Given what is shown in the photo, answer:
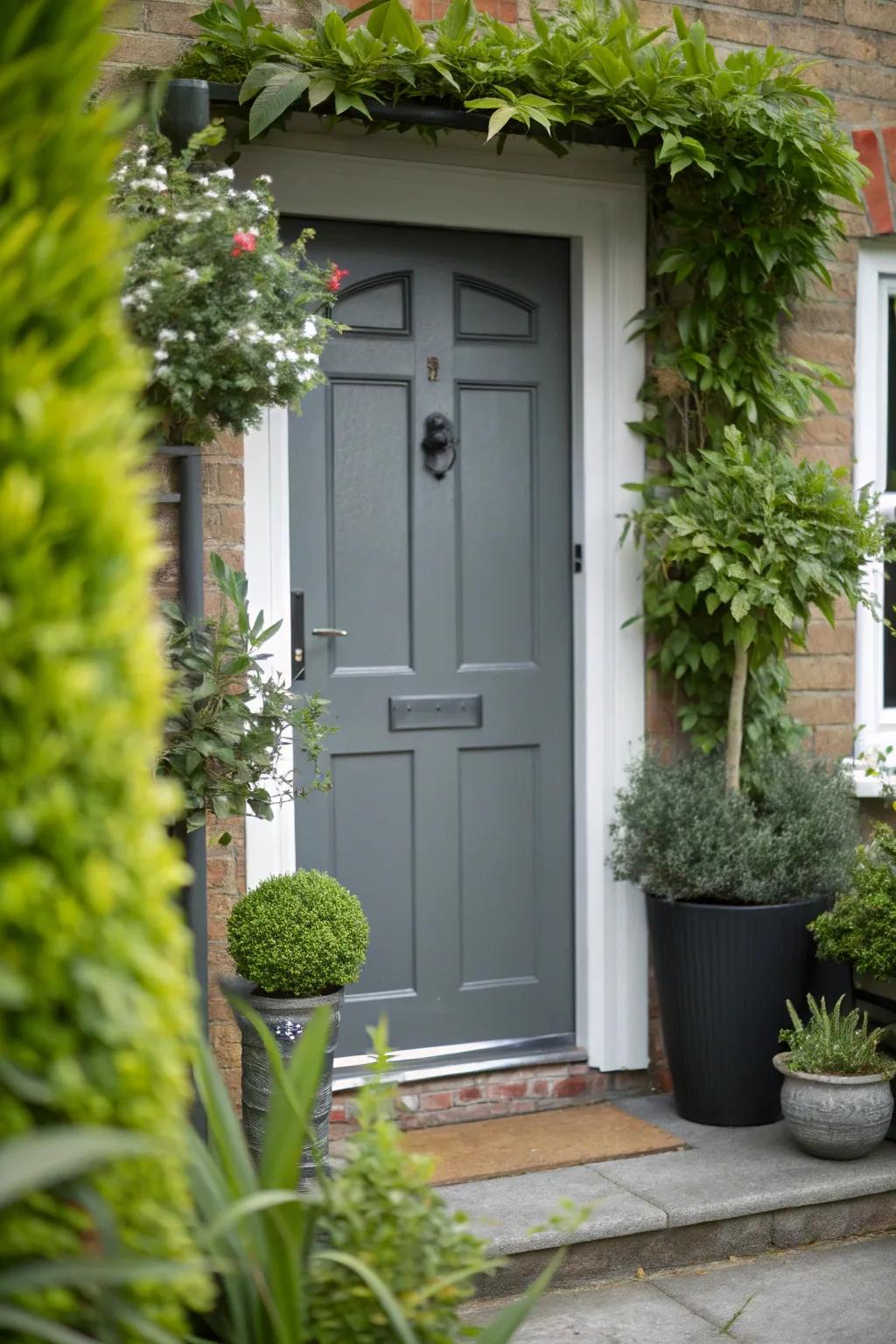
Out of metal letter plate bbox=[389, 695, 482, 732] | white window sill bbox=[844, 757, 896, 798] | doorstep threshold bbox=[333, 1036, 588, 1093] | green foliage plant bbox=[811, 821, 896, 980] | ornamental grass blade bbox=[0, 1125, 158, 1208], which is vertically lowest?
doorstep threshold bbox=[333, 1036, 588, 1093]

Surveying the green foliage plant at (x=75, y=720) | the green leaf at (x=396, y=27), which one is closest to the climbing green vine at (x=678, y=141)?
the green leaf at (x=396, y=27)

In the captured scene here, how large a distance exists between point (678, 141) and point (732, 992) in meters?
2.18

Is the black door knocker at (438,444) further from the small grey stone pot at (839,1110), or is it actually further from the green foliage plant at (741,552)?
the small grey stone pot at (839,1110)

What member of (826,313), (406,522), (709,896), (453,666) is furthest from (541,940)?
(826,313)

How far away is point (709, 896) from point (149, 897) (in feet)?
8.92

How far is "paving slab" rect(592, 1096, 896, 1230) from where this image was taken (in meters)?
3.36

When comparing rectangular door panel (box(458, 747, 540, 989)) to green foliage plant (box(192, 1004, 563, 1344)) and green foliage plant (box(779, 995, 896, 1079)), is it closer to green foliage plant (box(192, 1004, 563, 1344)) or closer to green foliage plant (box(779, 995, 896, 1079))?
green foliage plant (box(779, 995, 896, 1079))

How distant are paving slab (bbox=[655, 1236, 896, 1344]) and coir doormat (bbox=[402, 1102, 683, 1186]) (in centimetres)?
44

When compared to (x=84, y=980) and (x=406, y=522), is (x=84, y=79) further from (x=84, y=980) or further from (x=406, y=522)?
(x=406, y=522)

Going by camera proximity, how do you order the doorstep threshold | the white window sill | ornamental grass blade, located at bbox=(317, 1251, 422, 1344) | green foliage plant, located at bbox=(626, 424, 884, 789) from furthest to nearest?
the white window sill, the doorstep threshold, green foliage plant, located at bbox=(626, 424, 884, 789), ornamental grass blade, located at bbox=(317, 1251, 422, 1344)

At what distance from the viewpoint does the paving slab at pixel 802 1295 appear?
2.99 metres

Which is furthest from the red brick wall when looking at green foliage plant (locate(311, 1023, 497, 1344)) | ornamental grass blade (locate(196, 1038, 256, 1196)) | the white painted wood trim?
green foliage plant (locate(311, 1023, 497, 1344))

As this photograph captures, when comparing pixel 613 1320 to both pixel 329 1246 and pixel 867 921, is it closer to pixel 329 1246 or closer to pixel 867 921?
pixel 867 921

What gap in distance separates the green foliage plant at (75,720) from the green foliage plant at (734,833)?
98.5 inches
